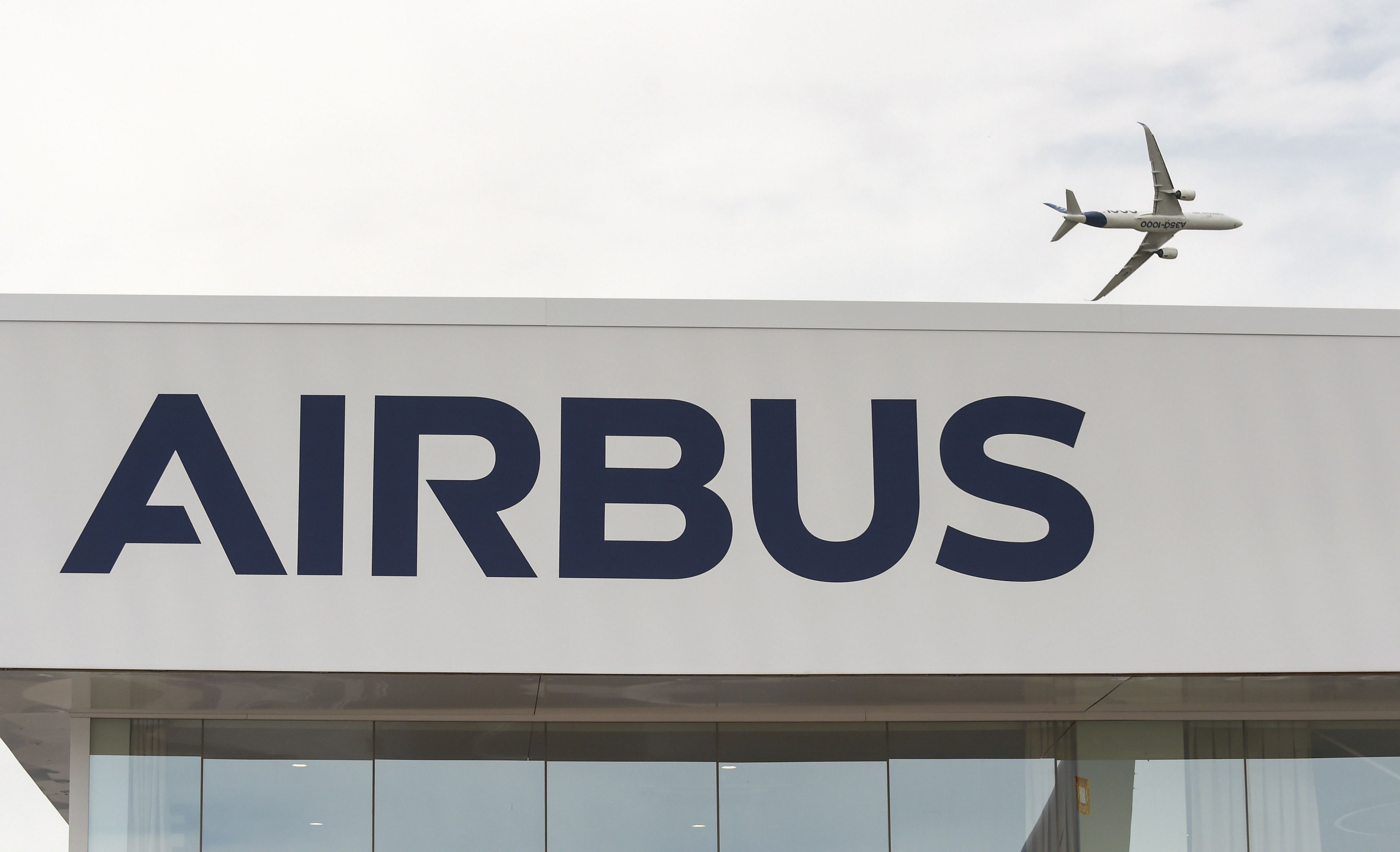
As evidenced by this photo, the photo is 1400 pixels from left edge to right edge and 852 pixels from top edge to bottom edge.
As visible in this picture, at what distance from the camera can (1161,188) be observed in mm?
20812

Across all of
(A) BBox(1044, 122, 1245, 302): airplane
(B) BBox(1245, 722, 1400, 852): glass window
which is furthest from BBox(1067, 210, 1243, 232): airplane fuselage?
(B) BBox(1245, 722, 1400, 852): glass window

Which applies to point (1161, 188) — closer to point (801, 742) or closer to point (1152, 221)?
point (1152, 221)

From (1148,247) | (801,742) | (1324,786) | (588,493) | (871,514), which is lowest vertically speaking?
(1324,786)

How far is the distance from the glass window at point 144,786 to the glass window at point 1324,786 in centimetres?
→ 859

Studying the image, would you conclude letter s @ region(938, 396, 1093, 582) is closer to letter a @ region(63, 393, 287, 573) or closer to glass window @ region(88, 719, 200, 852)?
letter a @ region(63, 393, 287, 573)

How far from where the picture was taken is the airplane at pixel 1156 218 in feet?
67.7

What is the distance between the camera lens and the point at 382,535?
8.41 metres

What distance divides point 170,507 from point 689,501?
11.5 feet

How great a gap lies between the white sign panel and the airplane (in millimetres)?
12159

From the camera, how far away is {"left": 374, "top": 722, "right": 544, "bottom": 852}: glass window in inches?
392

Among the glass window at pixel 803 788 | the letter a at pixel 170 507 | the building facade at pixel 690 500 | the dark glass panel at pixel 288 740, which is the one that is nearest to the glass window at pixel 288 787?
the dark glass panel at pixel 288 740

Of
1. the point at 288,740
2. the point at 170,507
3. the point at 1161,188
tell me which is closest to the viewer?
the point at 170,507

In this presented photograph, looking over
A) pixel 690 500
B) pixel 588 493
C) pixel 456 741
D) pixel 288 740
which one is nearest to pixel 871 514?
pixel 690 500

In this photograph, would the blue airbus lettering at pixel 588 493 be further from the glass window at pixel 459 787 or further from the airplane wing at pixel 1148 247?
the airplane wing at pixel 1148 247
